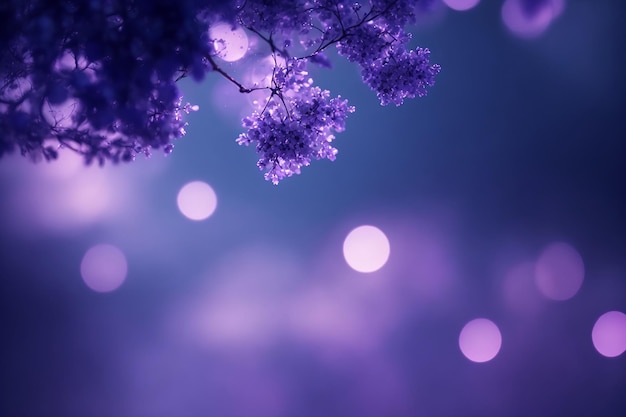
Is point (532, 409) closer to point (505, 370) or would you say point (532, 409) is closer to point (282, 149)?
point (505, 370)

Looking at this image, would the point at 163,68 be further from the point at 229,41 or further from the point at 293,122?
the point at 293,122

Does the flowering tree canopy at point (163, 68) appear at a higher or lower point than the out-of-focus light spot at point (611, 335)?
higher

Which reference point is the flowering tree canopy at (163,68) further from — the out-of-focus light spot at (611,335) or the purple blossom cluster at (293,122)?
the out-of-focus light spot at (611,335)

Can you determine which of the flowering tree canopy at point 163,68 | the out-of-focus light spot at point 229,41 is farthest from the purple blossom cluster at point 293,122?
the out-of-focus light spot at point 229,41

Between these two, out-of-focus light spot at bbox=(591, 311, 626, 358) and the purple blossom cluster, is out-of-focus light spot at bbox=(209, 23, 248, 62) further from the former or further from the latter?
out-of-focus light spot at bbox=(591, 311, 626, 358)

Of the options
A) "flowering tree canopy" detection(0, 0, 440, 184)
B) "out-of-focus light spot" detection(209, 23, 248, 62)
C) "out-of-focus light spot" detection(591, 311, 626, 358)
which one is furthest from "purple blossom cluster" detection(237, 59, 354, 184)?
"out-of-focus light spot" detection(591, 311, 626, 358)

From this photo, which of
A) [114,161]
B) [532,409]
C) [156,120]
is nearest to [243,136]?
[156,120]
